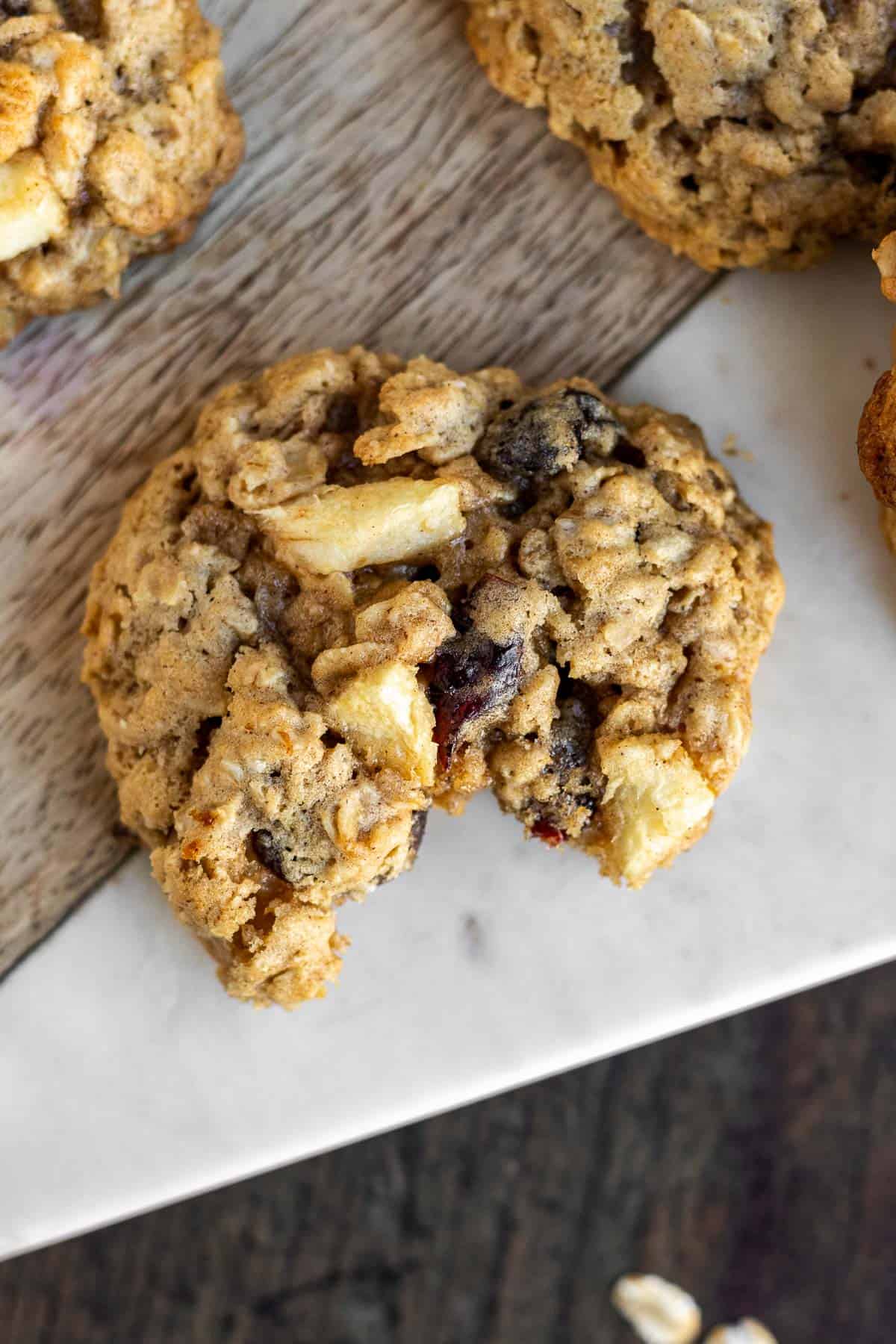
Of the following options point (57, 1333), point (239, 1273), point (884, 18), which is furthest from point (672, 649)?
point (57, 1333)

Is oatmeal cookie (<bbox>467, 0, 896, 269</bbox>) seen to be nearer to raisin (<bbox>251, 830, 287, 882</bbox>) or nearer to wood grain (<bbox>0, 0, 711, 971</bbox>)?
wood grain (<bbox>0, 0, 711, 971</bbox>)

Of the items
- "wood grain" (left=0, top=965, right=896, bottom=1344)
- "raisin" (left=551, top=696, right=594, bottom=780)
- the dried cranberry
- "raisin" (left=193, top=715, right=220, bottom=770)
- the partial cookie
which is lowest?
"wood grain" (left=0, top=965, right=896, bottom=1344)

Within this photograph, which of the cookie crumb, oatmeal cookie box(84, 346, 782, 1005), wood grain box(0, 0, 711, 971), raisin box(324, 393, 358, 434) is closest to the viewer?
oatmeal cookie box(84, 346, 782, 1005)

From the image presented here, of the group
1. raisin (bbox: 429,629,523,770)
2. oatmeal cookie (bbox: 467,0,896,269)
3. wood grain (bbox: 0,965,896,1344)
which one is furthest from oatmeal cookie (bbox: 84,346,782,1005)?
wood grain (bbox: 0,965,896,1344)

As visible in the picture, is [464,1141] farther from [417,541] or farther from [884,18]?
[884,18]

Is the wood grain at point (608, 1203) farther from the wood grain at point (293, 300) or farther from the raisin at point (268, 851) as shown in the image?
the raisin at point (268, 851)

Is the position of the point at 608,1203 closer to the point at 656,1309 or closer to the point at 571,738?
the point at 656,1309

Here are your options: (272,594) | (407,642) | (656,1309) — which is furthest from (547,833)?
(656,1309)
